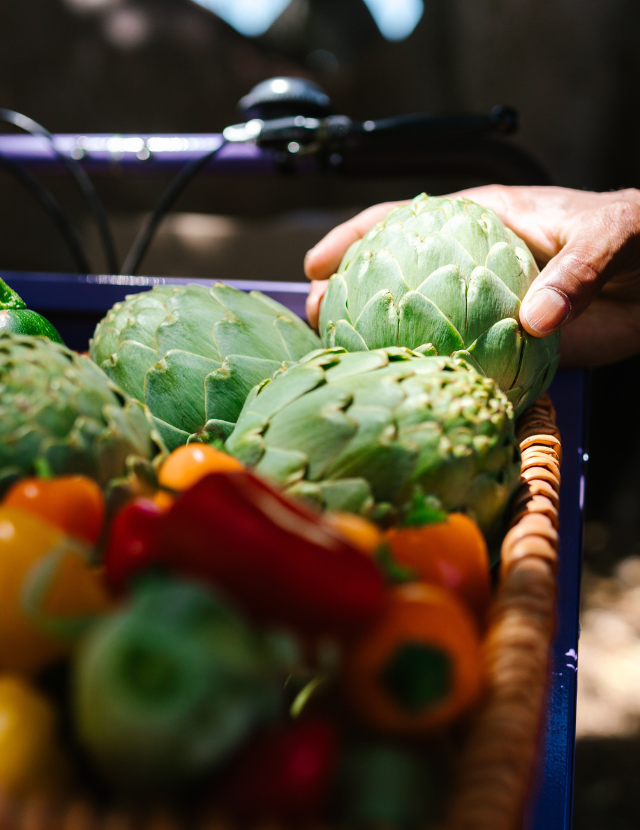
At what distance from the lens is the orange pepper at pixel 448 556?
0.39m

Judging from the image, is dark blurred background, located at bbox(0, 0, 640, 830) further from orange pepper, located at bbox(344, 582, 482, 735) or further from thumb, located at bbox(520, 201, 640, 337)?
orange pepper, located at bbox(344, 582, 482, 735)

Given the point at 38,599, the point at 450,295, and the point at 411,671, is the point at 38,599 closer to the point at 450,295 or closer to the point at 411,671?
the point at 411,671

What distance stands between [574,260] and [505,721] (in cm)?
53

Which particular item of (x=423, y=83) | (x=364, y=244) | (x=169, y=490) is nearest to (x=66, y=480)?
(x=169, y=490)

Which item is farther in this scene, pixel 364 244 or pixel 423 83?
pixel 423 83

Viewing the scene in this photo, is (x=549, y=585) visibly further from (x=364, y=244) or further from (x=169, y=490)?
(x=364, y=244)

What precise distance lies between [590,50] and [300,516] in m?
2.74

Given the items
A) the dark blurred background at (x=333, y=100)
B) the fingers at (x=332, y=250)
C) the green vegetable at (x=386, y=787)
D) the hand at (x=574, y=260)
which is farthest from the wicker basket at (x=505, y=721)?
the dark blurred background at (x=333, y=100)

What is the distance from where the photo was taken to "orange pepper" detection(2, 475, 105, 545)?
0.38 metres

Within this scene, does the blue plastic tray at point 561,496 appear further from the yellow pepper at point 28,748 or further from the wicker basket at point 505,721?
the yellow pepper at point 28,748

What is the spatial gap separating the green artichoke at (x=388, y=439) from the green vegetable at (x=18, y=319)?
0.76 feet

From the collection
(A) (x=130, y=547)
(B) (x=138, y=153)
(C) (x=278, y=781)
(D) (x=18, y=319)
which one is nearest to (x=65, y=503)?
(A) (x=130, y=547)

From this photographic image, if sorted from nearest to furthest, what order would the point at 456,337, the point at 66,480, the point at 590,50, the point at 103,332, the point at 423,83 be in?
the point at 66,480, the point at 456,337, the point at 103,332, the point at 590,50, the point at 423,83

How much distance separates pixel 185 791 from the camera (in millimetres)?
274
